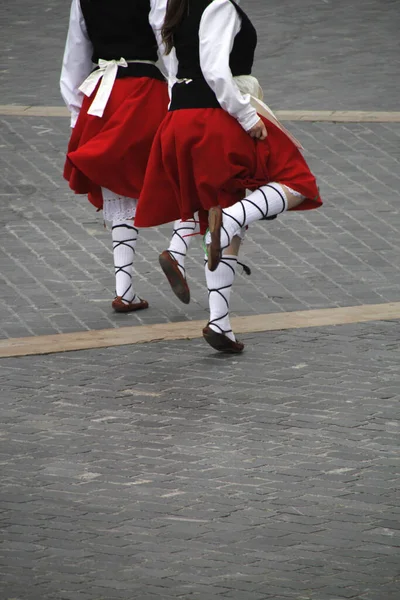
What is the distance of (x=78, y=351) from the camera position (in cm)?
778

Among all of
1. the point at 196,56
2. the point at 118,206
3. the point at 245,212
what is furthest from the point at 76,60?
the point at 245,212

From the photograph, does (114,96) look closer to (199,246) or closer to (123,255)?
(123,255)

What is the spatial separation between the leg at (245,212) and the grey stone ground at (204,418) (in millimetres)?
639

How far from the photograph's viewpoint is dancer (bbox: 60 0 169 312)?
8.02 m

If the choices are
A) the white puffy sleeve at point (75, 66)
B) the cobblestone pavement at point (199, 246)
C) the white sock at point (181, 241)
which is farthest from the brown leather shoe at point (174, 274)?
the white puffy sleeve at point (75, 66)

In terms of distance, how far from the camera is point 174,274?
8000 mm

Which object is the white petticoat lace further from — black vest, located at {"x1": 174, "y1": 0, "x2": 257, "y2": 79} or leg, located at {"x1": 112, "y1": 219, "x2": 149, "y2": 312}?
black vest, located at {"x1": 174, "y1": 0, "x2": 257, "y2": 79}

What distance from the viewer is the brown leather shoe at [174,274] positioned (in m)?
7.98

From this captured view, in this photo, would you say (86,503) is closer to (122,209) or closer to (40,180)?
→ (122,209)

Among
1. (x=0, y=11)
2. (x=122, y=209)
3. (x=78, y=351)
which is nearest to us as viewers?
(x=78, y=351)

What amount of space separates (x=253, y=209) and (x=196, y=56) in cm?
80

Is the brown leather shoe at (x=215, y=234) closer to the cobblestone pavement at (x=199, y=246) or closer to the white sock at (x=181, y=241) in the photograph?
the white sock at (x=181, y=241)

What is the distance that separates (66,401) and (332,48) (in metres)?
9.06

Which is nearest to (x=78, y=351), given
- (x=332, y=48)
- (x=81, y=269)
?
(x=81, y=269)
